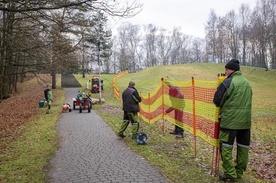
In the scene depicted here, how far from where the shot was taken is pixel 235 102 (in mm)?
5215

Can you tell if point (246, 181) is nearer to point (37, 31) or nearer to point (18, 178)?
point (18, 178)

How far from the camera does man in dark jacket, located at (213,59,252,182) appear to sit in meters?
5.22

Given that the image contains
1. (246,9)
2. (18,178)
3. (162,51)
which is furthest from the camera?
(162,51)

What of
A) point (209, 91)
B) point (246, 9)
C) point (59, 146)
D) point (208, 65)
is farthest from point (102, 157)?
point (246, 9)

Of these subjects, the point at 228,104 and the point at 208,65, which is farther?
the point at 208,65

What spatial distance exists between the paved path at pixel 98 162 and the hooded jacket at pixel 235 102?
69.3 inches

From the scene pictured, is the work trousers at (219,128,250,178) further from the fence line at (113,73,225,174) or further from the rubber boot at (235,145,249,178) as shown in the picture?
the fence line at (113,73,225,174)

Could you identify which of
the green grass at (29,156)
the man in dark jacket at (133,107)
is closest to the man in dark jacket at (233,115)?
the green grass at (29,156)

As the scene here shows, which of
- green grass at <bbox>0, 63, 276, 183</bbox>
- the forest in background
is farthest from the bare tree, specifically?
green grass at <bbox>0, 63, 276, 183</bbox>

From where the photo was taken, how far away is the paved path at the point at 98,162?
564cm

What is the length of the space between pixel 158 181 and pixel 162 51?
95562 millimetres

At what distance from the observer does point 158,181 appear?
5398 millimetres

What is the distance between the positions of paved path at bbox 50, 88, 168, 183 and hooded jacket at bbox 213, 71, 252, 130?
1.76 meters

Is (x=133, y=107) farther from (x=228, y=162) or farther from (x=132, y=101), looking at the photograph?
(x=228, y=162)
